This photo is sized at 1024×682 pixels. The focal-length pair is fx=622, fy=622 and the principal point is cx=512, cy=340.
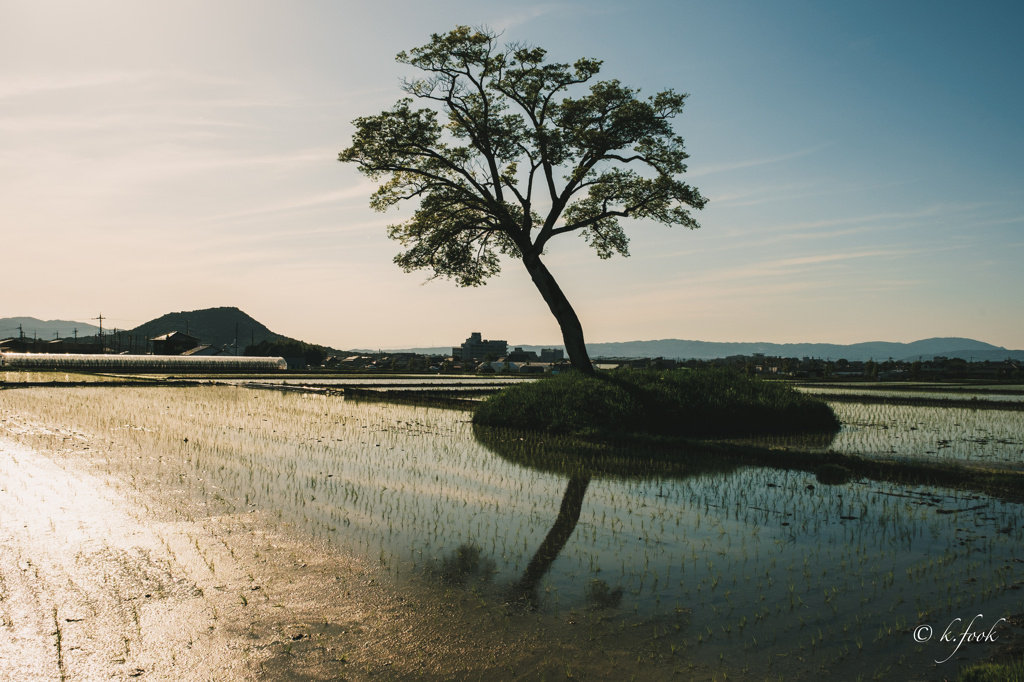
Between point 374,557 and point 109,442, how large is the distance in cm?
1153

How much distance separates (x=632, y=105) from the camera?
76.9ft

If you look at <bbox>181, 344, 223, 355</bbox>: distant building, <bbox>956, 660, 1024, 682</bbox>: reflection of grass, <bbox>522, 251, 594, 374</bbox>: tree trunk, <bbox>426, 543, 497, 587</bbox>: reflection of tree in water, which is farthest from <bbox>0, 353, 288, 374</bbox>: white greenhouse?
<bbox>956, 660, 1024, 682</bbox>: reflection of grass

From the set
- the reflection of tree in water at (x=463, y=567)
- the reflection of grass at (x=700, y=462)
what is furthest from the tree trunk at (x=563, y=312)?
the reflection of tree in water at (x=463, y=567)

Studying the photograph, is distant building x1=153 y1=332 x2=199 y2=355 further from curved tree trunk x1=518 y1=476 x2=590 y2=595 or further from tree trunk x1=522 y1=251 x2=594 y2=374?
curved tree trunk x1=518 y1=476 x2=590 y2=595

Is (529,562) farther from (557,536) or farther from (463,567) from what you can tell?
(557,536)

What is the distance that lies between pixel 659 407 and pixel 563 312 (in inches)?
260

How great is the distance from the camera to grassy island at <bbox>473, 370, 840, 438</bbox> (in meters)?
18.6

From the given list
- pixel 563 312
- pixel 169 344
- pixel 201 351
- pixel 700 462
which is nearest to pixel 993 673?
pixel 700 462

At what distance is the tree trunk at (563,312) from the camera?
23922 millimetres

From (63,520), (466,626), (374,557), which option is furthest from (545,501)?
(63,520)

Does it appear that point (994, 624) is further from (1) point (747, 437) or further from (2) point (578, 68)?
(2) point (578, 68)

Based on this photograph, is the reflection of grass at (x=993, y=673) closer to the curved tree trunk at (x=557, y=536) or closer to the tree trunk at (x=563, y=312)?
the curved tree trunk at (x=557, y=536)

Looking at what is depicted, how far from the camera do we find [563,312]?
24266 mm

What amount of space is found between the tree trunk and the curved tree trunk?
12489 mm
